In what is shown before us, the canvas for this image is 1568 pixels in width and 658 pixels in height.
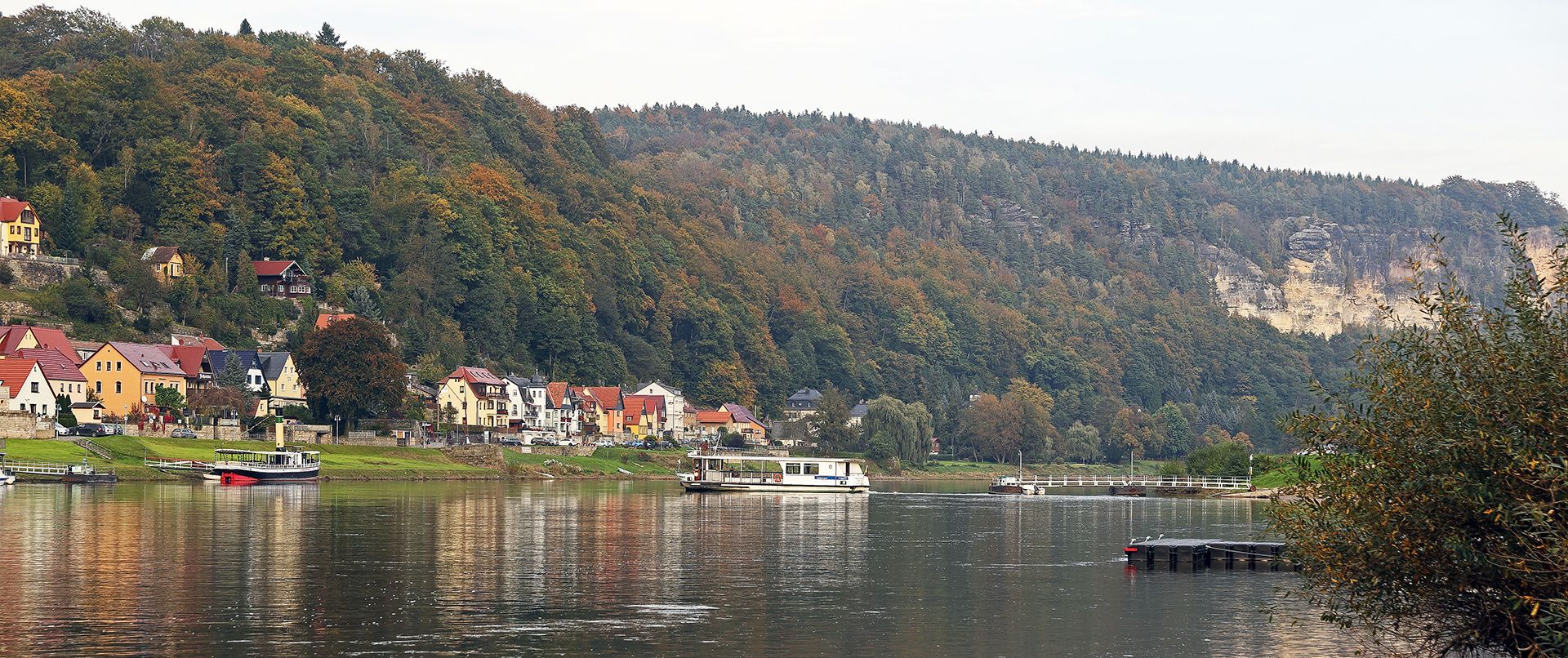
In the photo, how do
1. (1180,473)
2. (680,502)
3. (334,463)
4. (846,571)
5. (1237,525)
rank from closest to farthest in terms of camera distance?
(846,571)
(1237,525)
(680,502)
(334,463)
(1180,473)

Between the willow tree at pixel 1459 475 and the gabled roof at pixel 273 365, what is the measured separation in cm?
11678

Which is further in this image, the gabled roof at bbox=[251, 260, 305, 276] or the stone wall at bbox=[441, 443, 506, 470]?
the gabled roof at bbox=[251, 260, 305, 276]

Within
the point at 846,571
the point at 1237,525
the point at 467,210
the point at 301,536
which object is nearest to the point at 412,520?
the point at 301,536

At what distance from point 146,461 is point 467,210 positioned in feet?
286

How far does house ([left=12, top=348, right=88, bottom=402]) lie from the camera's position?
360 feet

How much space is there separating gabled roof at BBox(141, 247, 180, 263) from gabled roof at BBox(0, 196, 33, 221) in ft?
37.5

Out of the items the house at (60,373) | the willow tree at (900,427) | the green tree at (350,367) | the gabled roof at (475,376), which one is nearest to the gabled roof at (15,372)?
the house at (60,373)

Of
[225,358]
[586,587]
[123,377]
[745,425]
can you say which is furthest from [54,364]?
[745,425]

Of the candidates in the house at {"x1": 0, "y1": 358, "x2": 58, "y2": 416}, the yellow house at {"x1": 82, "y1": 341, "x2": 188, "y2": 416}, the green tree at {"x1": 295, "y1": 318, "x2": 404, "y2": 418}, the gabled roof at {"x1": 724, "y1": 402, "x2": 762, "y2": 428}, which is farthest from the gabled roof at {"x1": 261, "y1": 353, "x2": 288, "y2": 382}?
the gabled roof at {"x1": 724, "y1": 402, "x2": 762, "y2": 428}

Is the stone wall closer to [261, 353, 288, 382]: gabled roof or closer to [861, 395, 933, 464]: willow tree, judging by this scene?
[261, 353, 288, 382]: gabled roof

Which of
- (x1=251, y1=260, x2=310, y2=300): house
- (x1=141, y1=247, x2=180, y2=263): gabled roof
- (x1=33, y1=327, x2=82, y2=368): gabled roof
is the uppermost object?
(x1=141, y1=247, x2=180, y2=263): gabled roof

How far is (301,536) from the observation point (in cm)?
5525

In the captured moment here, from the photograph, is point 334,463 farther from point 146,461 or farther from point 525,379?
point 525,379

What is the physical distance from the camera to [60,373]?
111 meters
